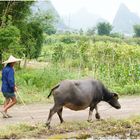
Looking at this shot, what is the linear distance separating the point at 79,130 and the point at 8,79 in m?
2.65

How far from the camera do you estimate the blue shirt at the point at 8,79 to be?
11977 mm

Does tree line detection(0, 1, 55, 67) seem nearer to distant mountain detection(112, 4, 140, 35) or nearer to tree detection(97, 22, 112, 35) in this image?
tree detection(97, 22, 112, 35)

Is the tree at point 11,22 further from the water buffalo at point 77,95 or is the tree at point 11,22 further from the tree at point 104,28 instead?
the tree at point 104,28

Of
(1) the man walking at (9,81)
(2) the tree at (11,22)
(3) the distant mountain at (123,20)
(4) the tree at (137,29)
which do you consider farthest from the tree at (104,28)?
(3) the distant mountain at (123,20)

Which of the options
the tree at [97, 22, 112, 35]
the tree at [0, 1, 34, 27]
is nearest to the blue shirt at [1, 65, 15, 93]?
the tree at [0, 1, 34, 27]

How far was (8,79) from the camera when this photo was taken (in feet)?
39.3

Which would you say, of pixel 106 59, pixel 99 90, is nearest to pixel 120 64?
pixel 106 59

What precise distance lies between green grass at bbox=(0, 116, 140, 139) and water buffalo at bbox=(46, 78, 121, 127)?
0.39m

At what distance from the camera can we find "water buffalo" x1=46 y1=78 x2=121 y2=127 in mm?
10602

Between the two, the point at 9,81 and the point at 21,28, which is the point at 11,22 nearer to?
the point at 21,28

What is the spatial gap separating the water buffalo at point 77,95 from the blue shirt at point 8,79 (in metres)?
1.63

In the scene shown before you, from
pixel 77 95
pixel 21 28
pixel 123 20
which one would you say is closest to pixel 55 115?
pixel 77 95

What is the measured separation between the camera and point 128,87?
58.4 feet

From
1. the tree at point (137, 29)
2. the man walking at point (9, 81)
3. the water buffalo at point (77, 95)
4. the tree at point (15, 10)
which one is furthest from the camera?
the tree at point (137, 29)
